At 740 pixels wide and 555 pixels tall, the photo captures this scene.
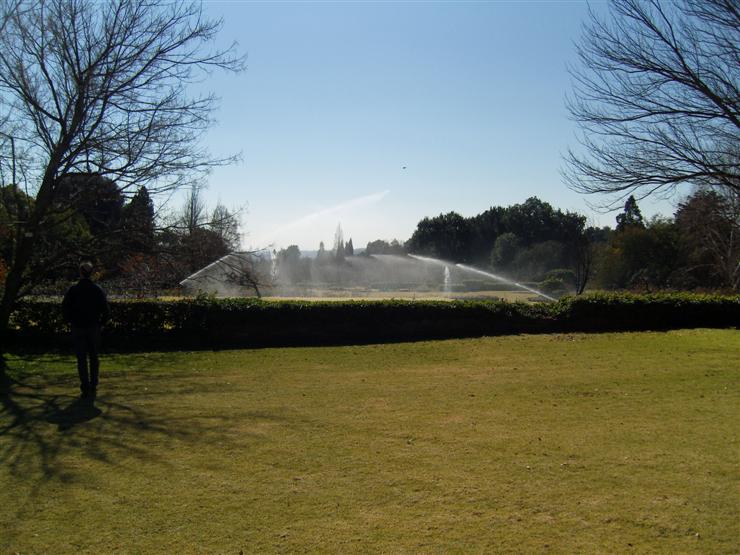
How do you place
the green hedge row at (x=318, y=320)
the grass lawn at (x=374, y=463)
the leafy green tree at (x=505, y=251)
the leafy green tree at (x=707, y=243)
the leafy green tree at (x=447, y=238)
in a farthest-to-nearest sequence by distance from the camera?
1. the leafy green tree at (x=447, y=238)
2. the leafy green tree at (x=505, y=251)
3. the leafy green tree at (x=707, y=243)
4. the green hedge row at (x=318, y=320)
5. the grass lawn at (x=374, y=463)

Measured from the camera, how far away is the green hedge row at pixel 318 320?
14.3m

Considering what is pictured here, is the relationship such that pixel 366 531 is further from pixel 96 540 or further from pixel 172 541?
pixel 96 540

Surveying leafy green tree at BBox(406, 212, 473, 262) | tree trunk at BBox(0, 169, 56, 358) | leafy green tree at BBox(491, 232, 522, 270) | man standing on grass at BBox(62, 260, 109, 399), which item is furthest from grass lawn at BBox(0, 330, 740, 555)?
leafy green tree at BBox(406, 212, 473, 262)

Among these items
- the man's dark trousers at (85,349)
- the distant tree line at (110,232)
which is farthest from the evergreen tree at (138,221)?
the man's dark trousers at (85,349)

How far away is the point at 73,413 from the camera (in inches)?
293

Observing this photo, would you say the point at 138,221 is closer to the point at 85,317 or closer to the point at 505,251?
the point at 85,317

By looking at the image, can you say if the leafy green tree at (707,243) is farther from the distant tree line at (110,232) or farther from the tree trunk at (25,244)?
the tree trunk at (25,244)

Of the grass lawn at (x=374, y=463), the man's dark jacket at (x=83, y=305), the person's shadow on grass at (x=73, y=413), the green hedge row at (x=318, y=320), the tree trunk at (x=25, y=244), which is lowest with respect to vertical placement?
the grass lawn at (x=374, y=463)

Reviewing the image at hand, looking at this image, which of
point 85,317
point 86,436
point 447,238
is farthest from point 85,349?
point 447,238

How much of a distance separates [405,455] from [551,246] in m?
49.0

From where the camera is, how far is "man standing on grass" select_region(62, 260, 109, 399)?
323 inches

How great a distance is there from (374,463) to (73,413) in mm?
4293

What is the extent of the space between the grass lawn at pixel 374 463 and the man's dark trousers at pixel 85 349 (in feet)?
1.10

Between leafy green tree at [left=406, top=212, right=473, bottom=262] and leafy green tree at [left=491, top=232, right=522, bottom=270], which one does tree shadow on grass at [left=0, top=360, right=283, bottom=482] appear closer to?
leafy green tree at [left=491, top=232, right=522, bottom=270]
